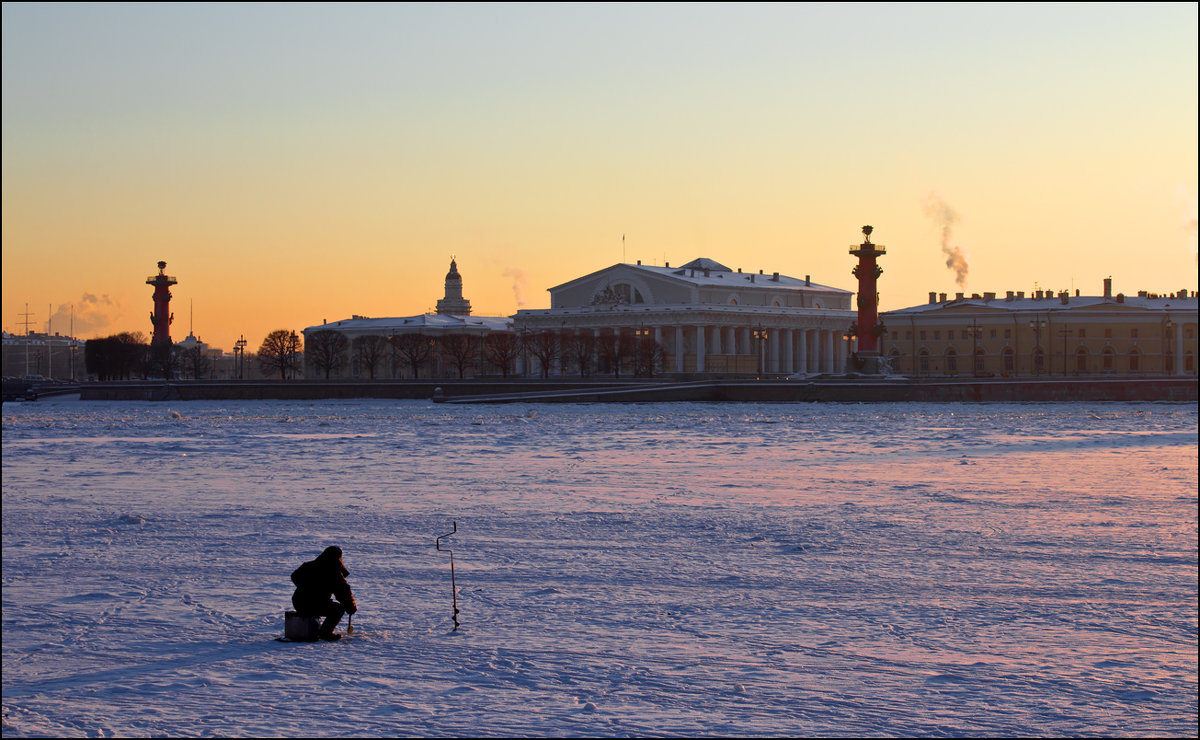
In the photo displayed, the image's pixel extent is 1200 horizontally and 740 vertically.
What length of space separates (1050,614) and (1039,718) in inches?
93.6

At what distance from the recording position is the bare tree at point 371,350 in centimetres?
9162

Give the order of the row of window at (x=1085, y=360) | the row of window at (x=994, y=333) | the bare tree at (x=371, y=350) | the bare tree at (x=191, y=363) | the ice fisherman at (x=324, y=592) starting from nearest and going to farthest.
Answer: the ice fisherman at (x=324, y=592), the row of window at (x=1085, y=360), the row of window at (x=994, y=333), the bare tree at (x=371, y=350), the bare tree at (x=191, y=363)

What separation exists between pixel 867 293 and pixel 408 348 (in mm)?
31008

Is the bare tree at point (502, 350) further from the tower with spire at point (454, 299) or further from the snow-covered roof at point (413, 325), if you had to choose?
the tower with spire at point (454, 299)

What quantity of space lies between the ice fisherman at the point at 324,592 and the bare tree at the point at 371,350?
3262 inches

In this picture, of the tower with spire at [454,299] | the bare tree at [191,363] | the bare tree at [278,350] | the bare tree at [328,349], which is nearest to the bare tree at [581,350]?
the bare tree at [328,349]

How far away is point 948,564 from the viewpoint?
35.5 ft

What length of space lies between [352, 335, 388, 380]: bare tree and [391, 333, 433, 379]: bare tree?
1.58 metres

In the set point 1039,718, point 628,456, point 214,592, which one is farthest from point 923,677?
point 628,456

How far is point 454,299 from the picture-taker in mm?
120312

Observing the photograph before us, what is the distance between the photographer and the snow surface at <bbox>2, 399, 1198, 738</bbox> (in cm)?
673

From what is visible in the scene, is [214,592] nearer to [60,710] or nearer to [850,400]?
[60,710]

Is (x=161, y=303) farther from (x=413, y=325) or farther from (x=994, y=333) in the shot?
(x=994, y=333)

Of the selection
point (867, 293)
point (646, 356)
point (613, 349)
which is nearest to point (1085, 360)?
point (867, 293)
